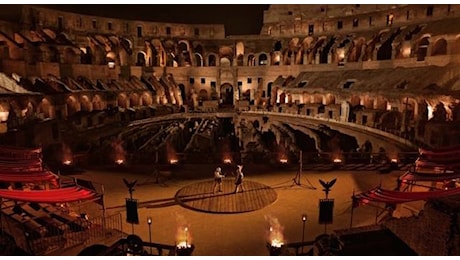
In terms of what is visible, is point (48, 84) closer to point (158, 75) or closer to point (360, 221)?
point (158, 75)

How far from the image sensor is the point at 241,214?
1256 centimetres

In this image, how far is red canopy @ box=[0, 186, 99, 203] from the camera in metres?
9.13

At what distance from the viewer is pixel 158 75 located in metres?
48.6

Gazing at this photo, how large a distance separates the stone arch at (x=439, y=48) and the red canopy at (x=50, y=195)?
3598cm

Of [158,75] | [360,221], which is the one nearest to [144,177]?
[360,221]

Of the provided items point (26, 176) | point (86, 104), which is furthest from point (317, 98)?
point (26, 176)

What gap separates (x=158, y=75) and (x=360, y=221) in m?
41.8

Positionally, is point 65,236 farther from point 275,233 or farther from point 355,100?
point 355,100

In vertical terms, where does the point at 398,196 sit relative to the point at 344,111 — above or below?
below

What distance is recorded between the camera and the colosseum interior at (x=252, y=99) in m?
20.1

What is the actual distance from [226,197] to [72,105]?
83.8 ft

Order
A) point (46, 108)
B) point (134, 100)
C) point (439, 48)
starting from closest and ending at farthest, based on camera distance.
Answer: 1. point (46, 108)
2. point (439, 48)
3. point (134, 100)

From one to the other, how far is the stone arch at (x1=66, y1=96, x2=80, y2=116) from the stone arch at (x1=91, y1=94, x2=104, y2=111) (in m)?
1.98

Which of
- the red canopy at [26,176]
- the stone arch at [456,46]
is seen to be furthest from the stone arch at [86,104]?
the stone arch at [456,46]
